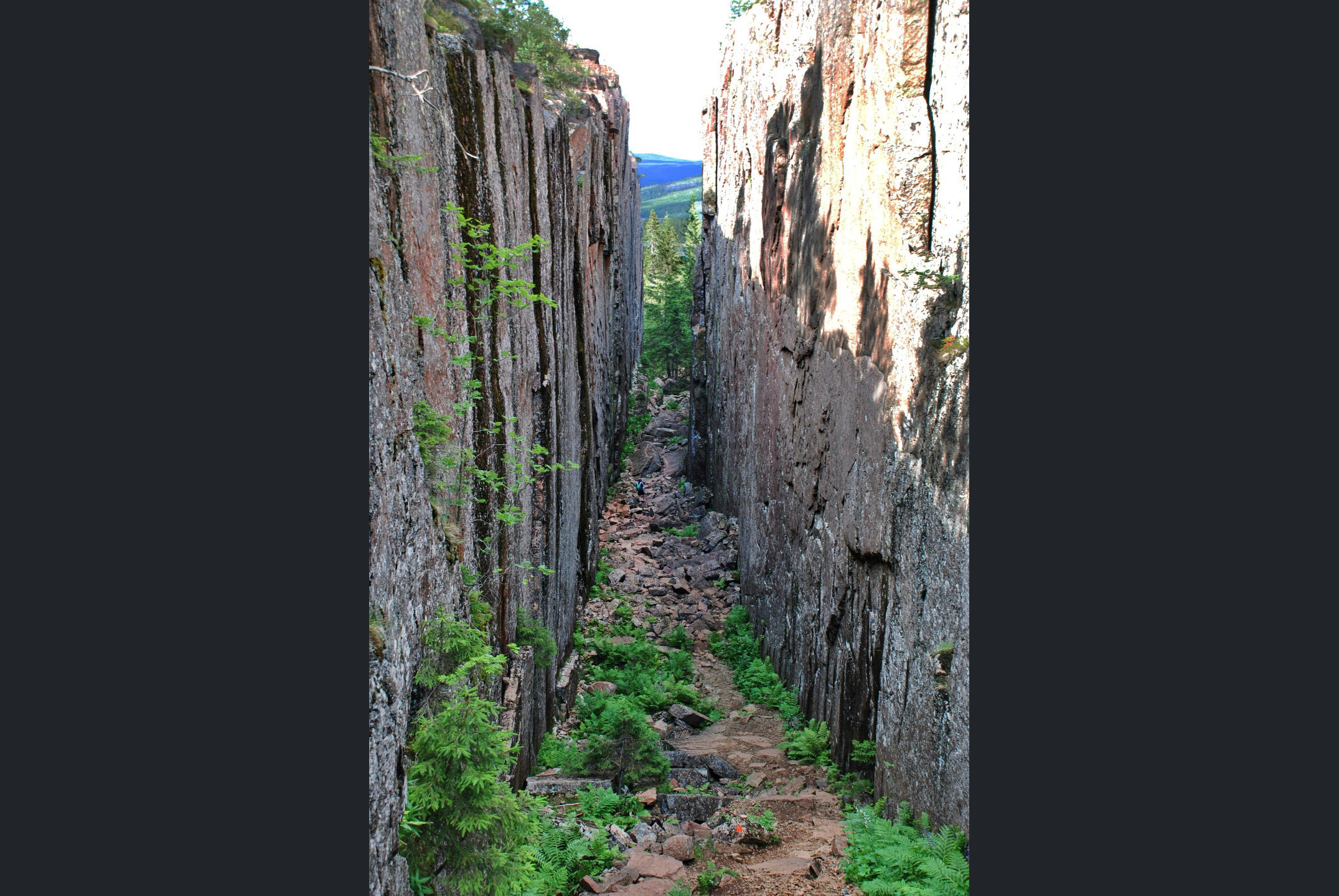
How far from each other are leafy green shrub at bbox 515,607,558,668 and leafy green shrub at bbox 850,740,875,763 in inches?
153

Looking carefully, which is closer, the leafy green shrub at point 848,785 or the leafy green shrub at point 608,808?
the leafy green shrub at point 608,808

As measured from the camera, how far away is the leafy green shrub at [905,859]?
5910mm

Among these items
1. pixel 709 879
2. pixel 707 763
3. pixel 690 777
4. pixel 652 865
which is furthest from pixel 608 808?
pixel 707 763

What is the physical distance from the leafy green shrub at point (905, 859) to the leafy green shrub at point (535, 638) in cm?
420

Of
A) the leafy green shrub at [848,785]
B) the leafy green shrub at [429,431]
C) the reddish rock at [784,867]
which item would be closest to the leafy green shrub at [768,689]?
the leafy green shrub at [848,785]

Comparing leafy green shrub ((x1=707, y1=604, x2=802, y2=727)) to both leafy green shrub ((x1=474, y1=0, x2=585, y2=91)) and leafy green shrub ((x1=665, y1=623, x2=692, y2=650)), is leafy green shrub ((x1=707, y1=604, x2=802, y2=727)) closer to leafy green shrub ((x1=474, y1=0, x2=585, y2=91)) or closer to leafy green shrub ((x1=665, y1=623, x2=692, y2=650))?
leafy green shrub ((x1=665, y1=623, x2=692, y2=650))

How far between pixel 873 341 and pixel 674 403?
28.1 metres

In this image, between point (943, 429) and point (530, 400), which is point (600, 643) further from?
point (943, 429)

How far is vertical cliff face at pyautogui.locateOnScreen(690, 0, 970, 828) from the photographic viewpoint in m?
6.90

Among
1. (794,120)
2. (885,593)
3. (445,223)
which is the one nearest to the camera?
(445,223)

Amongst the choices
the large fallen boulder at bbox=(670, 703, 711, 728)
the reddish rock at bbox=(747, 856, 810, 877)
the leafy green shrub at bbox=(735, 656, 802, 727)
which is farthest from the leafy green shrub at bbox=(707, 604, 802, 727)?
the reddish rock at bbox=(747, 856, 810, 877)

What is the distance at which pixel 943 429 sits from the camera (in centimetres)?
691

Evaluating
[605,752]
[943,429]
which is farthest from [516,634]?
[943,429]

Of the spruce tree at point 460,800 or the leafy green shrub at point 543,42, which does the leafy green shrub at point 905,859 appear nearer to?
the spruce tree at point 460,800
